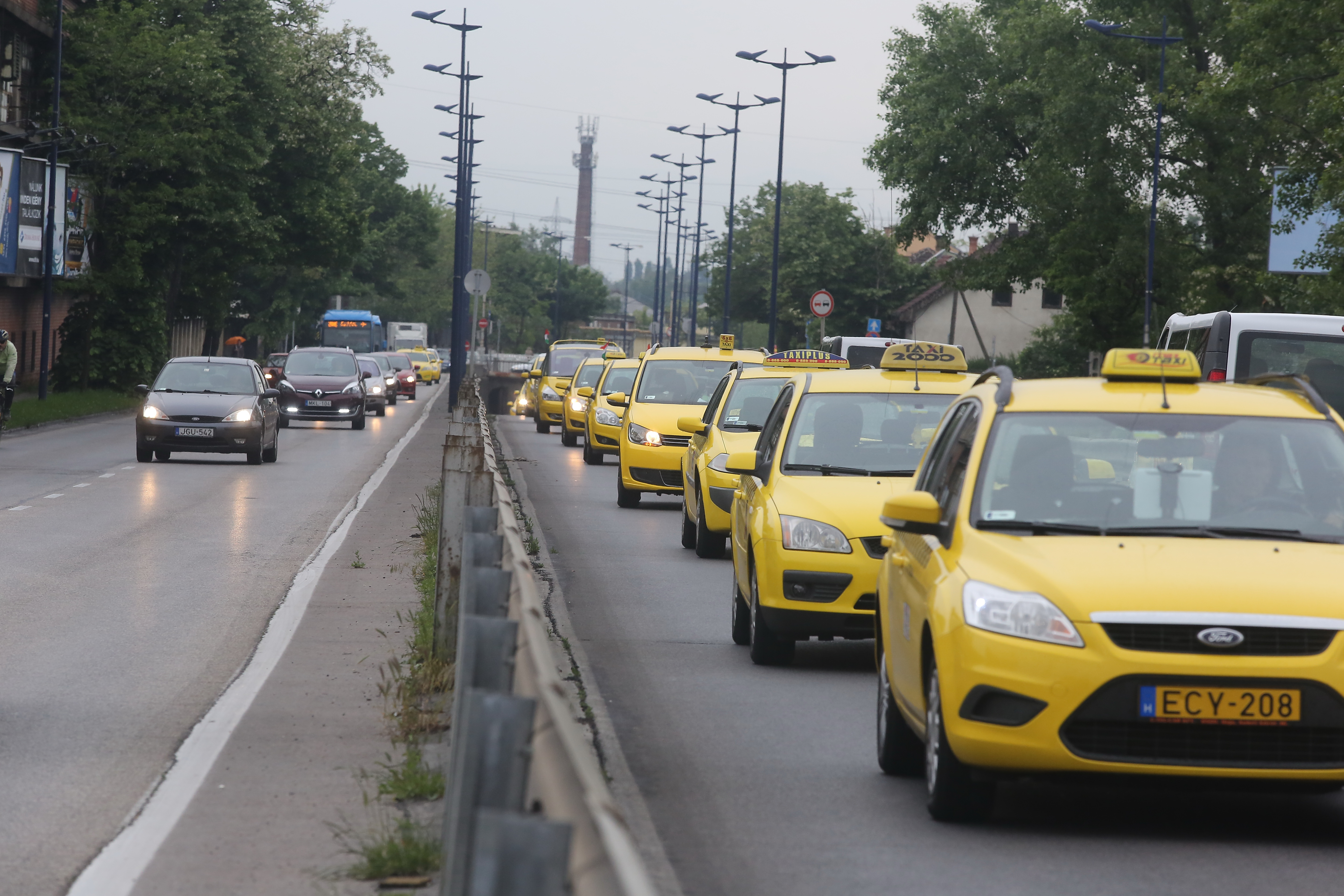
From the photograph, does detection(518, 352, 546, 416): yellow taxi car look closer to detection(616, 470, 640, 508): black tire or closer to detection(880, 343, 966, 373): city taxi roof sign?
detection(616, 470, 640, 508): black tire

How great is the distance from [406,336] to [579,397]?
8115 cm

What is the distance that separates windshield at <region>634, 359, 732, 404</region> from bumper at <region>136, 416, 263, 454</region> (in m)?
6.01

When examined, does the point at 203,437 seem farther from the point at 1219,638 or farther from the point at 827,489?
the point at 1219,638

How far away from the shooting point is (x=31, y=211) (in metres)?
45.9

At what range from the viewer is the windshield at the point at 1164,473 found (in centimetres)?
681

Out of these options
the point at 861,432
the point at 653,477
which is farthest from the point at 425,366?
the point at 861,432

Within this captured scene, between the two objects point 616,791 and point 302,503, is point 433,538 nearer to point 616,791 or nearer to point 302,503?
point 302,503

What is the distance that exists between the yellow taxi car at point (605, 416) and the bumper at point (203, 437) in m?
5.04

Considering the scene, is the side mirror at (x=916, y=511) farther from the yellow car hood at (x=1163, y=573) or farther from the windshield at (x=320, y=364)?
the windshield at (x=320, y=364)

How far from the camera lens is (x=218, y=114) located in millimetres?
53344

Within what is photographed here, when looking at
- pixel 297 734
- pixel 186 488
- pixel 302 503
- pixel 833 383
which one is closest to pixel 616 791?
pixel 297 734

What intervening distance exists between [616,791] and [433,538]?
7.90 meters

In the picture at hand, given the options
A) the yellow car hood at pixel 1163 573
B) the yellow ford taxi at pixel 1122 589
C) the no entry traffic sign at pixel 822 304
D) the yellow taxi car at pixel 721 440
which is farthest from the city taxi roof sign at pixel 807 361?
the no entry traffic sign at pixel 822 304

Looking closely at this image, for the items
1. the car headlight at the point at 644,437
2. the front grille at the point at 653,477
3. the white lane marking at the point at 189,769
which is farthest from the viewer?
the car headlight at the point at 644,437
